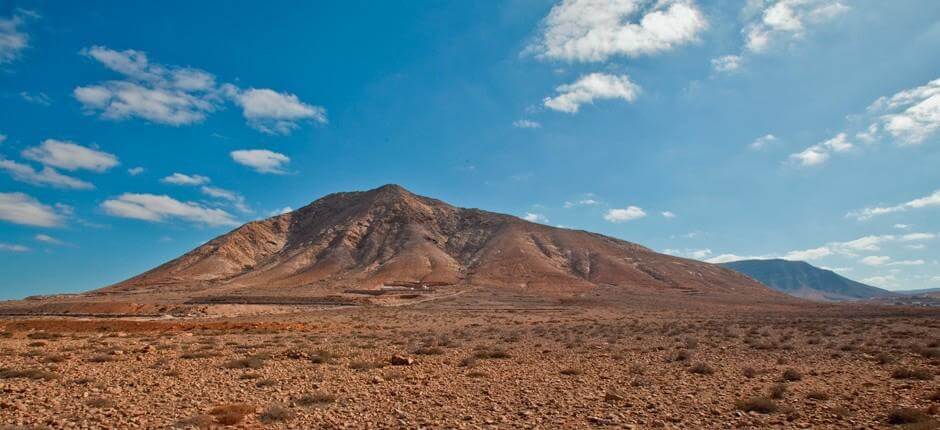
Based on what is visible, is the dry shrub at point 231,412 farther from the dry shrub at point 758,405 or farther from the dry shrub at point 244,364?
the dry shrub at point 758,405

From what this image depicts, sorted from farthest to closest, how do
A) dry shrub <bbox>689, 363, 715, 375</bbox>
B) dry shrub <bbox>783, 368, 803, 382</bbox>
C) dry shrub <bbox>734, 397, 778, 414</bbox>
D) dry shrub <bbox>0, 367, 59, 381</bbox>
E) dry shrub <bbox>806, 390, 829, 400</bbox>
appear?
dry shrub <bbox>689, 363, 715, 375</bbox> → dry shrub <bbox>783, 368, 803, 382</bbox> → dry shrub <bbox>0, 367, 59, 381</bbox> → dry shrub <bbox>806, 390, 829, 400</bbox> → dry shrub <bbox>734, 397, 778, 414</bbox>

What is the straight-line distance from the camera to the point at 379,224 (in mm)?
144250

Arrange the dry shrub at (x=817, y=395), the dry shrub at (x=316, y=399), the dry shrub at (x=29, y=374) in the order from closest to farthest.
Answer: the dry shrub at (x=316, y=399)
the dry shrub at (x=817, y=395)
the dry shrub at (x=29, y=374)

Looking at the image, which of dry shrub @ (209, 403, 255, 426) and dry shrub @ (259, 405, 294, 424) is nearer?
dry shrub @ (209, 403, 255, 426)

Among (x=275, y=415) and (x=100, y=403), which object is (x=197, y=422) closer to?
(x=275, y=415)

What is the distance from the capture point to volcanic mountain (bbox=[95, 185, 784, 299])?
107 m

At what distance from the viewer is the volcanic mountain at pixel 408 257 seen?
107000 mm

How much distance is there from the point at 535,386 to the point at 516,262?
108297mm

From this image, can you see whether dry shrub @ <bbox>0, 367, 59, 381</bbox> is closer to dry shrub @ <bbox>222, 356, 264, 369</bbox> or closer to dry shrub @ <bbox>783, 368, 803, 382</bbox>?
dry shrub @ <bbox>222, 356, 264, 369</bbox>

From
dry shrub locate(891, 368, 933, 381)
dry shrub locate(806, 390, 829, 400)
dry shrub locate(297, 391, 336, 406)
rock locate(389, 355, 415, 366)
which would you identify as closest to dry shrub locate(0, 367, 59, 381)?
dry shrub locate(297, 391, 336, 406)

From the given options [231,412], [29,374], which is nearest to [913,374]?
[231,412]

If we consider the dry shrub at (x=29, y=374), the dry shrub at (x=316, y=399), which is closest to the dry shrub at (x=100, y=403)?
the dry shrub at (x=316, y=399)

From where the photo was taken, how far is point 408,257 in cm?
12131

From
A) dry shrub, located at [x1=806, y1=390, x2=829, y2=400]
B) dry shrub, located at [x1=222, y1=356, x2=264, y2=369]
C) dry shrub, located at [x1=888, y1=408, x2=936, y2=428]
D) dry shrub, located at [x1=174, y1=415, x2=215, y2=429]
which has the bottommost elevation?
dry shrub, located at [x1=222, y1=356, x2=264, y2=369]
